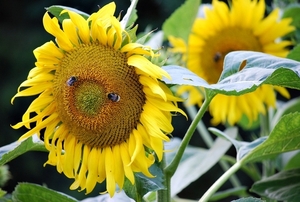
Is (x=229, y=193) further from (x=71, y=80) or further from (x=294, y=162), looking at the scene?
(x=71, y=80)

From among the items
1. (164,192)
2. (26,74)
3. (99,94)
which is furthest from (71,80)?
(26,74)

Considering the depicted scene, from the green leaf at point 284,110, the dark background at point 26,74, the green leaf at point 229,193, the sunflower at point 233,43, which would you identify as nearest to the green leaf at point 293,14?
the sunflower at point 233,43

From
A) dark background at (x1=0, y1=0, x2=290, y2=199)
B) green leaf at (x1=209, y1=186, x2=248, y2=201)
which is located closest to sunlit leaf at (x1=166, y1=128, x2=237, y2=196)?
green leaf at (x1=209, y1=186, x2=248, y2=201)

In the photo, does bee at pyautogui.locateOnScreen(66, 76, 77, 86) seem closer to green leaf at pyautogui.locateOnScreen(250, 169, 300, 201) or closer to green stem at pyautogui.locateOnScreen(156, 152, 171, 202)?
green stem at pyautogui.locateOnScreen(156, 152, 171, 202)

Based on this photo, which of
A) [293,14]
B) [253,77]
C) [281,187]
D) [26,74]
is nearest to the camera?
[253,77]

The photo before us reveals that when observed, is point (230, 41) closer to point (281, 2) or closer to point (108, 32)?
point (281, 2)

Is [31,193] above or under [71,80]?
under
